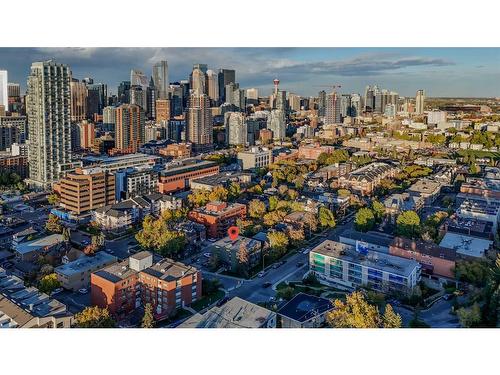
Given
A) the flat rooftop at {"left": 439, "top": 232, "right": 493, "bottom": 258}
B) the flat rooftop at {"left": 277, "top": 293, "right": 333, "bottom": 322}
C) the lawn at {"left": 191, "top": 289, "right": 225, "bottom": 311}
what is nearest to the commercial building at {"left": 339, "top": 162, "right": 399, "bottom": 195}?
the flat rooftop at {"left": 439, "top": 232, "right": 493, "bottom": 258}

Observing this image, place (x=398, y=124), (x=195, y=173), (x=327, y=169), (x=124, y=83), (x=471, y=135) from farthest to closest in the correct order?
(x=124, y=83) < (x=398, y=124) < (x=471, y=135) < (x=327, y=169) < (x=195, y=173)

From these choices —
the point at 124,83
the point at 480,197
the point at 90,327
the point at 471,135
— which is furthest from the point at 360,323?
the point at 124,83

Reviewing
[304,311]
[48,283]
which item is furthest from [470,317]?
[48,283]

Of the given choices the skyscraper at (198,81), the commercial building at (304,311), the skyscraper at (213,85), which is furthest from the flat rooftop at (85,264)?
the skyscraper at (213,85)

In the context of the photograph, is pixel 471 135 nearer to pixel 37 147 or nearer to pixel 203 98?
pixel 203 98

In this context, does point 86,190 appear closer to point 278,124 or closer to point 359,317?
point 359,317

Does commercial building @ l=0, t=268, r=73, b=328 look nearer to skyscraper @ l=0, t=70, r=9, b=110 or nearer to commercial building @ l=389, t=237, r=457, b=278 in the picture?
commercial building @ l=389, t=237, r=457, b=278
